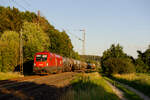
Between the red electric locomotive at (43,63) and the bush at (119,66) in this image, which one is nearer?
the red electric locomotive at (43,63)

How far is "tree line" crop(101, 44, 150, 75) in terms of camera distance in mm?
43088

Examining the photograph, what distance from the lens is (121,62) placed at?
142 feet

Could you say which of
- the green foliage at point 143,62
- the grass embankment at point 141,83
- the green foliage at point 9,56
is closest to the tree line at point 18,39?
the green foliage at point 9,56

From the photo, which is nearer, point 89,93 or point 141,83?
point 89,93

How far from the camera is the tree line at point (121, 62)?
43088mm

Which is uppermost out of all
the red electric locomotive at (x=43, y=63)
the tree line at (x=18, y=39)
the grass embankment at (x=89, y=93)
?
the tree line at (x=18, y=39)

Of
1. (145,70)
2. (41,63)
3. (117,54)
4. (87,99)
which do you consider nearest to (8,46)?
(41,63)

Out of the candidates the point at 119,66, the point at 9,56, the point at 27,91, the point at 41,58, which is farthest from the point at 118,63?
the point at 27,91

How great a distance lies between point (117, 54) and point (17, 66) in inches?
1076

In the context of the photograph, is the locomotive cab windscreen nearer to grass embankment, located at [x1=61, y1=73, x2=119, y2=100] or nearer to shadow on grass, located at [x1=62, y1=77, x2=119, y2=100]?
grass embankment, located at [x1=61, y1=73, x2=119, y2=100]

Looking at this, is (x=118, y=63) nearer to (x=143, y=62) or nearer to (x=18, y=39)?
(x=143, y=62)

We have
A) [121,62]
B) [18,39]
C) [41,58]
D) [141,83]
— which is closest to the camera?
[141,83]

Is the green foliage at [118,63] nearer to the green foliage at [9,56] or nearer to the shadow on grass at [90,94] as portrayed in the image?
the green foliage at [9,56]

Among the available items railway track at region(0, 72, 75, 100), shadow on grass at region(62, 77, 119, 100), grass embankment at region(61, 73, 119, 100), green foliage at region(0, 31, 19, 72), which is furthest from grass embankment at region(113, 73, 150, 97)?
green foliage at region(0, 31, 19, 72)
